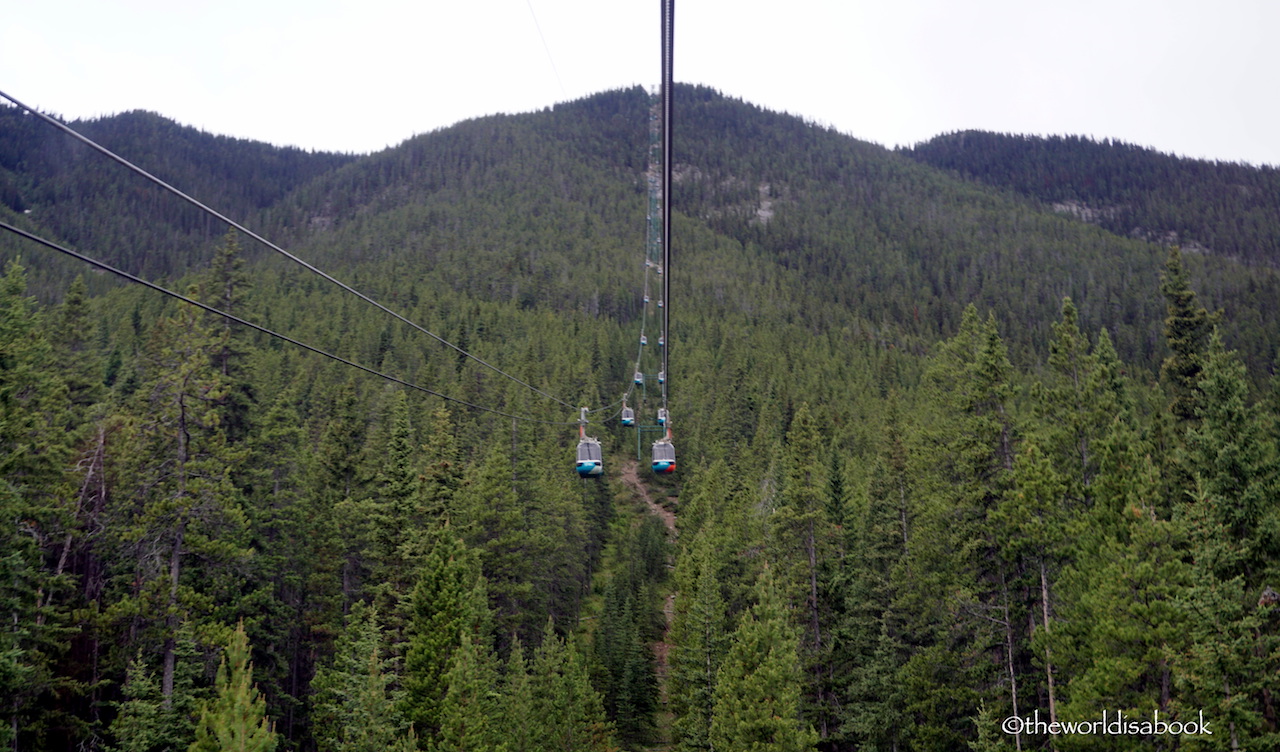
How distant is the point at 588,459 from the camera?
80.9 feet

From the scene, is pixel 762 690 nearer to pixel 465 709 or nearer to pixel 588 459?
pixel 465 709

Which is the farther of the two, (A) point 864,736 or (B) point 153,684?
(A) point 864,736

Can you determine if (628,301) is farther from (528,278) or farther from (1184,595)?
(1184,595)

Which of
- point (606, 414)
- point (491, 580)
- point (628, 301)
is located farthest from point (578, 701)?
point (628, 301)

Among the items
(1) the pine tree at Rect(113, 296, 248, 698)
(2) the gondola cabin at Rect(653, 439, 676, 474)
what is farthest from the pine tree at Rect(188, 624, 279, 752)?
(2) the gondola cabin at Rect(653, 439, 676, 474)

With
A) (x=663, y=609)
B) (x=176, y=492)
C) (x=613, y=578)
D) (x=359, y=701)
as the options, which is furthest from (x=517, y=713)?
(x=663, y=609)

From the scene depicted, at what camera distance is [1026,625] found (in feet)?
92.4

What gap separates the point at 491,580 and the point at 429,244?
16400cm

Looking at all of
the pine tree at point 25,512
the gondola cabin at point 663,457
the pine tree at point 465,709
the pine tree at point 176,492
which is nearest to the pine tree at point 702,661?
the gondola cabin at point 663,457

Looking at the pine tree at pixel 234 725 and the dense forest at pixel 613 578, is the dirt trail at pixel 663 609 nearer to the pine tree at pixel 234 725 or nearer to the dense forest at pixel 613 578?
the dense forest at pixel 613 578

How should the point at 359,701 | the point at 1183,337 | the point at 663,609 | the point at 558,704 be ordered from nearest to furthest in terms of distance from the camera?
1. the point at 359,701
2. the point at 1183,337
3. the point at 558,704
4. the point at 663,609

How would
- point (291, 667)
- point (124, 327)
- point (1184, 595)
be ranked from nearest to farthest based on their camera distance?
1. point (1184, 595)
2. point (291, 667)
3. point (124, 327)

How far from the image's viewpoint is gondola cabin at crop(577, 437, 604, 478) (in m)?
24.5

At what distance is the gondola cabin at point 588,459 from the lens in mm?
24531
